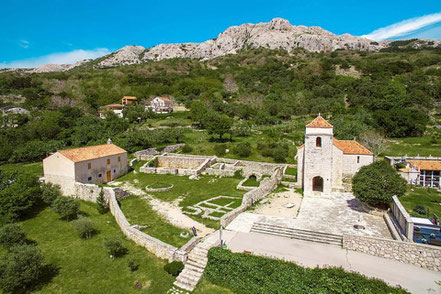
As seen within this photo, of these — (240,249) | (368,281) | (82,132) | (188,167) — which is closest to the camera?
(368,281)

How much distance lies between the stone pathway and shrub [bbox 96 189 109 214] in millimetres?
13041

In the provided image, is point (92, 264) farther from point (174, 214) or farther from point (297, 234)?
point (297, 234)

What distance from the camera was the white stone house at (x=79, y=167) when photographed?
2992 cm

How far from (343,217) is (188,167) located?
24176mm

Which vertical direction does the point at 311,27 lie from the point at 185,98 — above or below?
above

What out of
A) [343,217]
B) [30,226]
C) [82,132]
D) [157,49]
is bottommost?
[30,226]

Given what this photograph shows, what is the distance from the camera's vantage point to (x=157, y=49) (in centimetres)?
19838

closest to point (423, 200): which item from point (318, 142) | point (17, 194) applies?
point (318, 142)

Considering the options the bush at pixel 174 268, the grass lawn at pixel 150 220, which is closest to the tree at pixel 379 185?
the grass lawn at pixel 150 220

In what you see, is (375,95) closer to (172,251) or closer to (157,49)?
(172,251)

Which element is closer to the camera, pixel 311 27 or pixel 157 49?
pixel 311 27

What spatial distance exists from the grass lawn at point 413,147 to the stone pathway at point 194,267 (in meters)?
35.0

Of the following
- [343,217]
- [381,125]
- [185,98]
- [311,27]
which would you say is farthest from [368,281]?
[311,27]

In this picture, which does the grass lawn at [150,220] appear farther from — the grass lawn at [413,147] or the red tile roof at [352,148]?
the grass lawn at [413,147]
